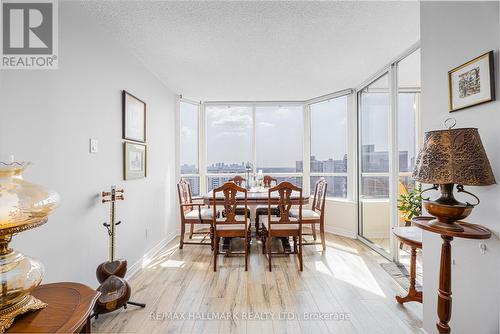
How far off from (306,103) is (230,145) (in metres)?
1.78

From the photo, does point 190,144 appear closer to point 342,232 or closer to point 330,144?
point 330,144

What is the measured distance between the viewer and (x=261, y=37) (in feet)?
7.34

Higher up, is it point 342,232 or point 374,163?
point 374,163

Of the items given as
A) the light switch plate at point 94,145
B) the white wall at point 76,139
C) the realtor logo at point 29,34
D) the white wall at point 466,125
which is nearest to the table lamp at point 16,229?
the white wall at point 76,139

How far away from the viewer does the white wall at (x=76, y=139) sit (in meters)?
1.40

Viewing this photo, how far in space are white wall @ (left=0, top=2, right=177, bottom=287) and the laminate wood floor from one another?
536 millimetres

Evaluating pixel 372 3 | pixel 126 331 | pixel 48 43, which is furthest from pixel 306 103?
pixel 126 331

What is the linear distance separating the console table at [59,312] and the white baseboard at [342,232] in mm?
3731

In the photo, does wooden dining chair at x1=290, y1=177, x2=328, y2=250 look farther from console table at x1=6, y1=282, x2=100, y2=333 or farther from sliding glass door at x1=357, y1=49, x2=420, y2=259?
console table at x1=6, y1=282, x2=100, y2=333

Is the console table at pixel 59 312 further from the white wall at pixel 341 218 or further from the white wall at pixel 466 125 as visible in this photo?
the white wall at pixel 341 218

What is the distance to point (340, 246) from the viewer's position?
3.41 meters

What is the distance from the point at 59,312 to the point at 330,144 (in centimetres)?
422

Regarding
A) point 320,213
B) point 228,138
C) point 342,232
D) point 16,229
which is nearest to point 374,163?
point 320,213

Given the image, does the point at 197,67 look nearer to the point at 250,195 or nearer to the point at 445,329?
the point at 250,195
